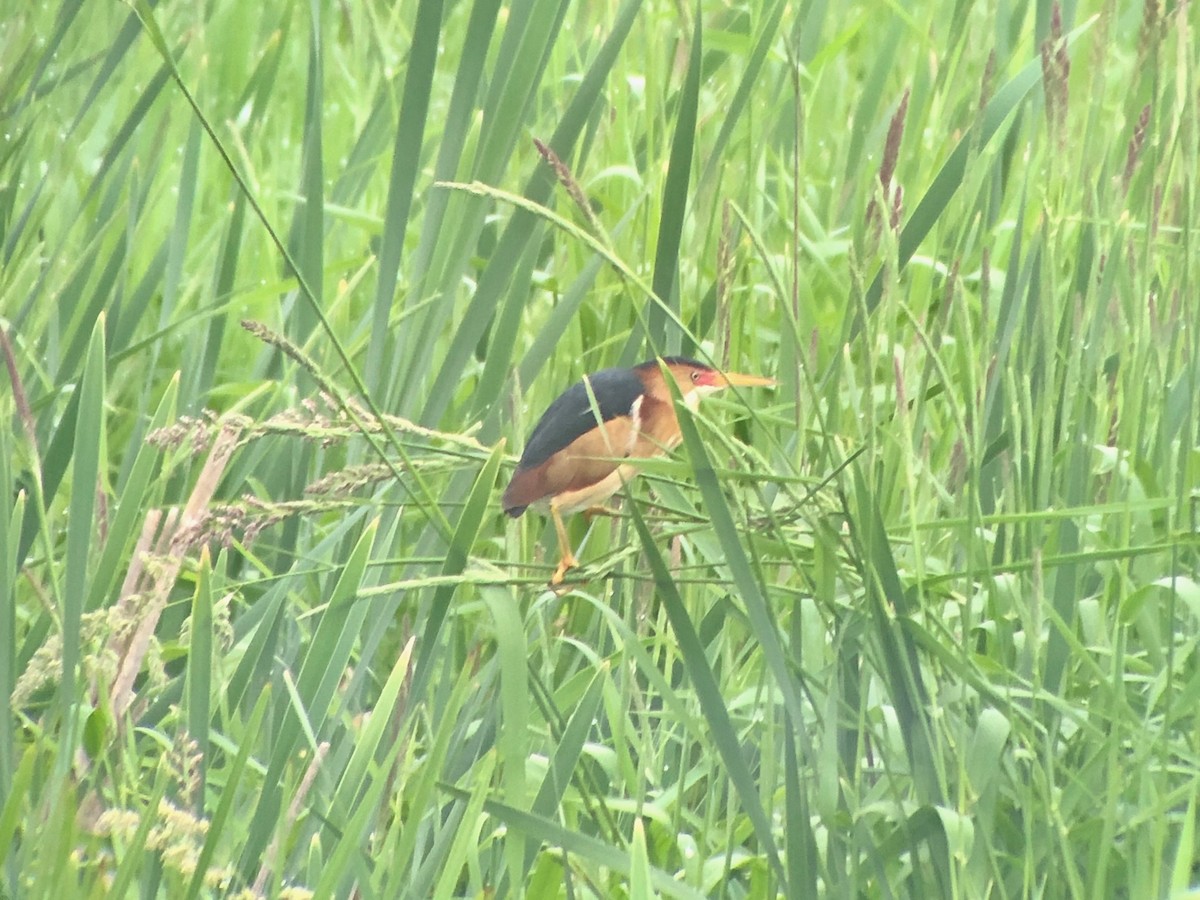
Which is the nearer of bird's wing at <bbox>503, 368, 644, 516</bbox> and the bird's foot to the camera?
the bird's foot

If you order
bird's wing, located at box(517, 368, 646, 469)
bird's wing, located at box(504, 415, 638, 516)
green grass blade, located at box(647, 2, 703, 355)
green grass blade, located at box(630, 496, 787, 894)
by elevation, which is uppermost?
green grass blade, located at box(647, 2, 703, 355)

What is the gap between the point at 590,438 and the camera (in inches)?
63.2

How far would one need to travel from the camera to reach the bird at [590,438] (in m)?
1.57

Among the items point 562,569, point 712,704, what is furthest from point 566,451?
point 712,704

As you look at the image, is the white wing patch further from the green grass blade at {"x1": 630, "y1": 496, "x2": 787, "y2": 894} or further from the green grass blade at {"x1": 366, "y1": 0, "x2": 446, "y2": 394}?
the green grass blade at {"x1": 630, "y1": 496, "x2": 787, "y2": 894}

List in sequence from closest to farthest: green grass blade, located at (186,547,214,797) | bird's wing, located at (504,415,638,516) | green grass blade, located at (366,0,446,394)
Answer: green grass blade, located at (186,547,214,797)
green grass blade, located at (366,0,446,394)
bird's wing, located at (504,415,638,516)

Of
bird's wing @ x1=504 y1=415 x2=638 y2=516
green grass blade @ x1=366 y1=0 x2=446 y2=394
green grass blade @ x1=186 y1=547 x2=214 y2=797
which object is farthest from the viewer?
bird's wing @ x1=504 y1=415 x2=638 y2=516

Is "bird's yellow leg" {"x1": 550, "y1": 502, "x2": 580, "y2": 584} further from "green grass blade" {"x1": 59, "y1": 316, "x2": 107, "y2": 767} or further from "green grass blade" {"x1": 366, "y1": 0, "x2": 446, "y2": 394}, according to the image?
"green grass blade" {"x1": 59, "y1": 316, "x2": 107, "y2": 767}

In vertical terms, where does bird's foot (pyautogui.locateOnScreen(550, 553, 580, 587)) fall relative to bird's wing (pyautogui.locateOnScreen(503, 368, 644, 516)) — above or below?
below

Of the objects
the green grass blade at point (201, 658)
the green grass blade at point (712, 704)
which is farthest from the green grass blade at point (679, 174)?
the green grass blade at point (201, 658)

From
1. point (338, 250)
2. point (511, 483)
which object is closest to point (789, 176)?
point (338, 250)

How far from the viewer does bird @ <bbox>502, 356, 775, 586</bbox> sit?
157 centimetres

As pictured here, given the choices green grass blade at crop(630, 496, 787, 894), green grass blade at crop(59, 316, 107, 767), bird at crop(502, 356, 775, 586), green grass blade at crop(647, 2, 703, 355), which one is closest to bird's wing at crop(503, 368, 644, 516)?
bird at crop(502, 356, 775, 586)

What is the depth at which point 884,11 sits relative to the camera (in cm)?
379
